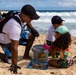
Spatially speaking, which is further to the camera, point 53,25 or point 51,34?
point 51,34

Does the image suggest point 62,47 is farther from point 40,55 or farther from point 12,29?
point 12,29

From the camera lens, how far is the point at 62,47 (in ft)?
13.1

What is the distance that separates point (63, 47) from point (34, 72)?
0.70m

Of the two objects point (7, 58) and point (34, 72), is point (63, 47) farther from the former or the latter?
point (7, 58)

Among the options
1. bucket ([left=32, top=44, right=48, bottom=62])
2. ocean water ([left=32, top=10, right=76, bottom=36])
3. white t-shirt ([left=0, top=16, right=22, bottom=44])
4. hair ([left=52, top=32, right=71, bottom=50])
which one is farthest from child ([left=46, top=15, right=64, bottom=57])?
ocean water ([left=32, top=10, right=76, bottom=36])

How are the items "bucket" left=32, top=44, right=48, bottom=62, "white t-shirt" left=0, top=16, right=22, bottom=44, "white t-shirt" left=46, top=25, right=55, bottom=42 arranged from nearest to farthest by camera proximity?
1. "white t-shirt" left=0, top=16, right=22, bottom=44
2. "bucket" left=32, top=44, right=48, bottom=62
3. "white t-shirt" left=46, top=25, right=55, bottom=42

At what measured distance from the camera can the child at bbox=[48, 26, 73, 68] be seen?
4.00 m

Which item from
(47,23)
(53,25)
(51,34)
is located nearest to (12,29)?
(53,25)

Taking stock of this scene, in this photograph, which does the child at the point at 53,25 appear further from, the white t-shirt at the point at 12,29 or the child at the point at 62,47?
the white t-shirt at the point at 12,29

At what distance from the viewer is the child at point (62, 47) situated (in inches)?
157

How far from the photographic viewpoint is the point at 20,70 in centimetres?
382

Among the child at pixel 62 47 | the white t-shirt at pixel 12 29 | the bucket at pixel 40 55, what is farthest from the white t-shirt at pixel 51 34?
the white t-shirt at pixel 12 29

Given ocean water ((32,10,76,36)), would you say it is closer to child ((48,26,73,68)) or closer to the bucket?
the bucket

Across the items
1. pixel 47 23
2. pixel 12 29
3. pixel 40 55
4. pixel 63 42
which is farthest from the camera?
pixel 47 23
